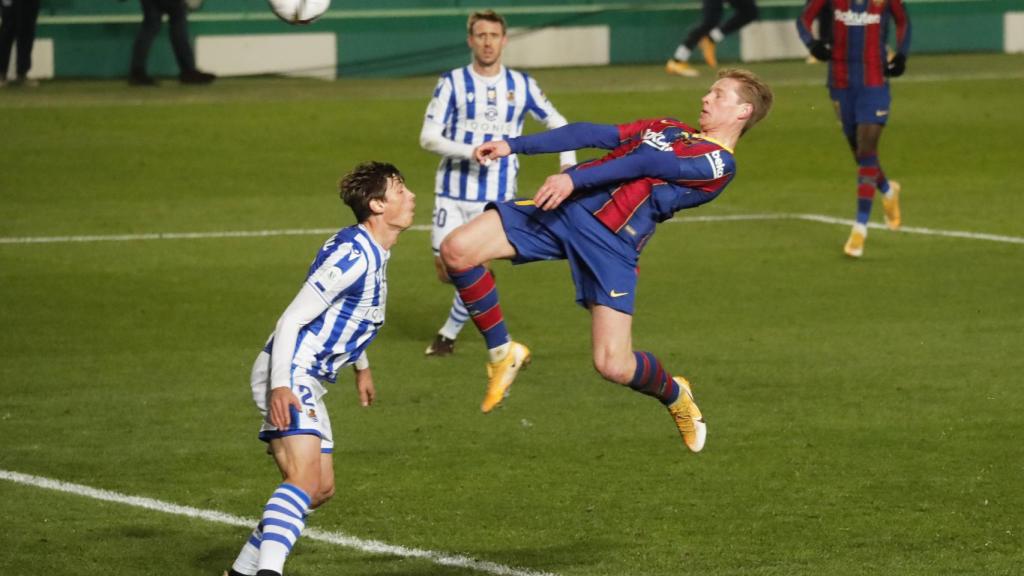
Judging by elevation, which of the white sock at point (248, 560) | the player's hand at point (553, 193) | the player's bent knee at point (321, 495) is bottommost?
the white sock at point (248, 560)

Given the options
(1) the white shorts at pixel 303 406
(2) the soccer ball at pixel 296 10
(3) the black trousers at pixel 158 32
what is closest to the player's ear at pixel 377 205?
(1) the white shorts at pixel 303 406

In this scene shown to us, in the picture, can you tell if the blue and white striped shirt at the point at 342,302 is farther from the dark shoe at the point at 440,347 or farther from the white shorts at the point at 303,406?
the dark shoe at the point at 440,347

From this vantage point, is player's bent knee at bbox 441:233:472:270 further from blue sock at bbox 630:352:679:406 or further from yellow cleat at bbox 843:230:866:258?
yellow cleat at bbox 843:230:866:258

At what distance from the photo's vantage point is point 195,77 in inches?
1001

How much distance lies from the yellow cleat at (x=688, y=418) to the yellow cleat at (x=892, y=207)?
26.2 ft

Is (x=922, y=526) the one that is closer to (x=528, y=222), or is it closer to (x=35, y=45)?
(x=528, y=222)

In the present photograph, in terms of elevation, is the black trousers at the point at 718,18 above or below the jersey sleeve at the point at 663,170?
below

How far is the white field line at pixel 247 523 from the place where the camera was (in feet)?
24.4

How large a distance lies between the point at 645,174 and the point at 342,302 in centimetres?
177

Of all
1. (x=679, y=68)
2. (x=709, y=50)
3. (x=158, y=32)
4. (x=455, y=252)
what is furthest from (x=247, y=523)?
(x=709, y=50)

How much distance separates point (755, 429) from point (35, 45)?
1848cm

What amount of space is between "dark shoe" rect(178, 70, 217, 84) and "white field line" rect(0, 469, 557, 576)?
17062 mm

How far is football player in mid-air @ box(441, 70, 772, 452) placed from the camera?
26.0 ft

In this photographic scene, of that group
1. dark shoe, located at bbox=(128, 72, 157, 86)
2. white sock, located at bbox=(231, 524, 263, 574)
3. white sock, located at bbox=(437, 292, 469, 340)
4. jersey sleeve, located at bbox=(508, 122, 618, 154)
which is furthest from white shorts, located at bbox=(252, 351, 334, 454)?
dark shoe, located at bbox=(128, 72, 157, 86)
